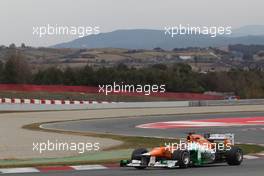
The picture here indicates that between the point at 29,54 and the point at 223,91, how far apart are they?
68.9 meters

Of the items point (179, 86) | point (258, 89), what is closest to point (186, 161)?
point (179, 86)

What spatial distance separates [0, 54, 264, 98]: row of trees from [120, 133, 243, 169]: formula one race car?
4264 centimetres

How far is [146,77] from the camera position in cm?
6184

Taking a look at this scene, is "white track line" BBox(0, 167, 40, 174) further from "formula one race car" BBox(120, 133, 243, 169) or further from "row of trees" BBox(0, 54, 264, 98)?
"row of trees" BBox(0, 54, 264, 98)

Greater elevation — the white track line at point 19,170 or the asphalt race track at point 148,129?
the white track line at point 19,170

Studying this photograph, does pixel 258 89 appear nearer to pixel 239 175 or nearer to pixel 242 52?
pixel 242 52

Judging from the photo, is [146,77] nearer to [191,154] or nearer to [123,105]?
[123,105]

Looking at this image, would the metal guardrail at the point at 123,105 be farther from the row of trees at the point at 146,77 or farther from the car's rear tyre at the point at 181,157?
the car's rear tyre at the point at 181,157

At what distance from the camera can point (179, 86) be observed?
66.4 meters

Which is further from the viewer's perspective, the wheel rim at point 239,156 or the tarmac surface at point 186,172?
the wheel rim at point 239,156

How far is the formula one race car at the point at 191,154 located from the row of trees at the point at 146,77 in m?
42.6

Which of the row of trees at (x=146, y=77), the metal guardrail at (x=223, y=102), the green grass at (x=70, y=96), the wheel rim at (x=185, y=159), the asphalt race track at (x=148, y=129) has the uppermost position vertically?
the row of trees at (x=146, y=77)

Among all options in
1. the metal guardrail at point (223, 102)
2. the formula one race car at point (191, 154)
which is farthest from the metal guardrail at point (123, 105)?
the formula one race car at point (191, 154)

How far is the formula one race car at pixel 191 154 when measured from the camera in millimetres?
15586
